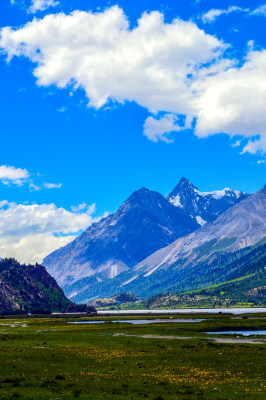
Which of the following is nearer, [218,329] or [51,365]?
[51,365]

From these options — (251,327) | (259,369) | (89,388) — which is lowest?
(251,327)

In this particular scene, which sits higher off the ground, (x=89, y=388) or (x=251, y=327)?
(x=89, y=388)

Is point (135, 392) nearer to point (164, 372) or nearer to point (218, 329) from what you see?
point (164, 372)

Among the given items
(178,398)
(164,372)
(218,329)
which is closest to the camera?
(178,398)

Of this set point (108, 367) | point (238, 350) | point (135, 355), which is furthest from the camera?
point (238, 350)

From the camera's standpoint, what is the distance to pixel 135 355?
6938 centimetres

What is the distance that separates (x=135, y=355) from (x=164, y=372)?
1787 centimetres

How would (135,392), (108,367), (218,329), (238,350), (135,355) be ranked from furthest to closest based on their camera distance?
(218,329) → (238,350) → (135,355) → (108,367) → (135,392)

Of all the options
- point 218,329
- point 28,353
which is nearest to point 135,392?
point 28,353

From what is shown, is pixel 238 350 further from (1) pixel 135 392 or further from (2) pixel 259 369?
(1) pixel 135 392

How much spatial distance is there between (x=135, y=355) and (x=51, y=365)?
1632 cm

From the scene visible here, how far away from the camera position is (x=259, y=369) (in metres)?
54.2

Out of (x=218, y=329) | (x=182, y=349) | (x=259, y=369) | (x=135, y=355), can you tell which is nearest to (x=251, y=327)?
(x=218, y=329)

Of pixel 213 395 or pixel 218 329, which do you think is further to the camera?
pixel 218 329
